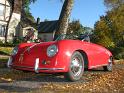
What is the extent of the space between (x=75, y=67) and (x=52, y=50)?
83cm

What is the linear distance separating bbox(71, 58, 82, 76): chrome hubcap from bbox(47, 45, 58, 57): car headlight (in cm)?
63

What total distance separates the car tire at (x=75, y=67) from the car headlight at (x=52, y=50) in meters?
0.52

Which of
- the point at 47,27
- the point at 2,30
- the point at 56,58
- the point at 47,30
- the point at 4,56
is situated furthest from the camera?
the point at 47,27

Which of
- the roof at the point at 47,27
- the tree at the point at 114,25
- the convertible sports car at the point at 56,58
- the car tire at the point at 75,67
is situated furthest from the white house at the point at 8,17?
the car tire at the point at 75,67

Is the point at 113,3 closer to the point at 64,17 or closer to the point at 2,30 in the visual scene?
the point at 2,30

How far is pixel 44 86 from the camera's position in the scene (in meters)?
7.73

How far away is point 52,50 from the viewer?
332 inches

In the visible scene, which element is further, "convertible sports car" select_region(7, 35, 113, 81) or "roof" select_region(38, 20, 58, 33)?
"roof" select_region(38, 20, 58, 33)

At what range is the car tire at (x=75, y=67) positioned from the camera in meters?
8.57

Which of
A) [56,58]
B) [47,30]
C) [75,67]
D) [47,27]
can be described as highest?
[47,27]

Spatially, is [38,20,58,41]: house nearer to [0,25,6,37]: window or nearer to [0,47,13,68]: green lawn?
[0,25,6,37]: window

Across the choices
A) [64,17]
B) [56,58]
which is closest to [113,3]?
[64,17]

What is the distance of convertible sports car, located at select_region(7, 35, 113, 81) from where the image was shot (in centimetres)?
832

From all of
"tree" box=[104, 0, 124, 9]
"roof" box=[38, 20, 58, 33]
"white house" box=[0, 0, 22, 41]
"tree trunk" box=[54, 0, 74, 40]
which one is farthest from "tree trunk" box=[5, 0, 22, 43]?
"tree trunk" box=[54, 0, 74, 40]
